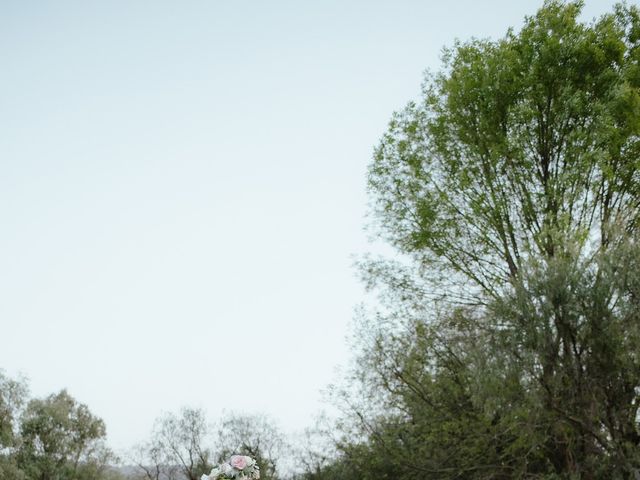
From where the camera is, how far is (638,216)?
47.5 ft

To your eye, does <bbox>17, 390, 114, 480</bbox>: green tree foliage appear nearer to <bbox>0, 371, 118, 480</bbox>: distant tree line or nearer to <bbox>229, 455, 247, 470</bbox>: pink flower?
<bbox>0, 371, 118, 480</bbox>: distant tree line

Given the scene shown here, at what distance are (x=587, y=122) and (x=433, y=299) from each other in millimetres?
5809

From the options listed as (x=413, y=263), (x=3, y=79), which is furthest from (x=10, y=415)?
(x=413, y=263)

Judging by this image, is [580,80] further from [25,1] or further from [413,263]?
[25,1]

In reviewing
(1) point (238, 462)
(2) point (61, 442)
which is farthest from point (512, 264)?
(2) point (61, 442)

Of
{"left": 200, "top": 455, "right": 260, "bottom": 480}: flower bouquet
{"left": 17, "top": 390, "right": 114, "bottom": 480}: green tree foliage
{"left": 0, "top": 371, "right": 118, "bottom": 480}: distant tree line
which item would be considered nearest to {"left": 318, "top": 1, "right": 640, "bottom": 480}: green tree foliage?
{"left": 200, "top": 455, "right": 260, "bottom": 480}: flower bouquet

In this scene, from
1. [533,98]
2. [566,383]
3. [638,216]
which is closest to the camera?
[566,383]

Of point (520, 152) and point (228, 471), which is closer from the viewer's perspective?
point (228, 471)

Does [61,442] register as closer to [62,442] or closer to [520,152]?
[62,442]

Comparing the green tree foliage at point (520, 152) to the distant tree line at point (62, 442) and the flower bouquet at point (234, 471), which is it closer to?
the flower bouquet at point (234, 471)

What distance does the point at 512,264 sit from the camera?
15.3m

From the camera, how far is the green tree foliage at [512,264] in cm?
1211

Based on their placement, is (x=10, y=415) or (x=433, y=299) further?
(x=10, y=415)

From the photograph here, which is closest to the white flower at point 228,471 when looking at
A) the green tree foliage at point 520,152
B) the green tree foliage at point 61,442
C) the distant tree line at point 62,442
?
the green tree foliage at point 520,152
